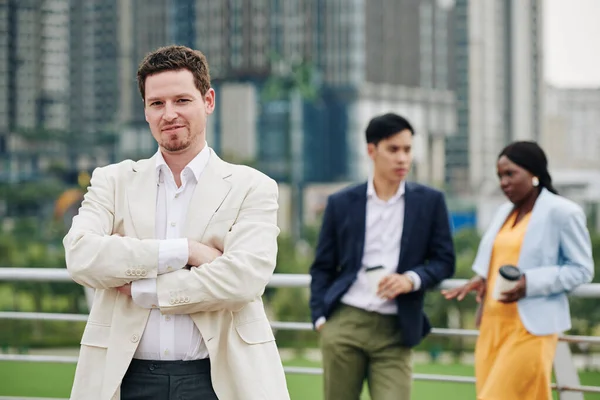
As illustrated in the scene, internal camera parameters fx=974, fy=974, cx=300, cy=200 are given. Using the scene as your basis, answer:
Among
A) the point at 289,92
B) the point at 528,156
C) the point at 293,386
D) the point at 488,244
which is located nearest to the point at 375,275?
the point at 488,244

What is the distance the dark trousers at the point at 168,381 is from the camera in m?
2.06

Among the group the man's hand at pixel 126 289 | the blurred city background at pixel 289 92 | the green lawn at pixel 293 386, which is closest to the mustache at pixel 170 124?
the man's hand at pixel 126 289

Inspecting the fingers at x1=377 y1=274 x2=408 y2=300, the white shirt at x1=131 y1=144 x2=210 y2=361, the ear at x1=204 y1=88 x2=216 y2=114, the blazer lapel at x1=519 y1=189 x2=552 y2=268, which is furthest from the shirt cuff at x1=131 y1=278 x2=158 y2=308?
the blazer lapel at x1=519 y1=189 x2=552 y2=268

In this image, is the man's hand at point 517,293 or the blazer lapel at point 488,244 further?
the blazer lapel at point 488,244

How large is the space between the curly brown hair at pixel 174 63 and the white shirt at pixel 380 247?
1.32 metres

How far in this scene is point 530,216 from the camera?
3.14 metres

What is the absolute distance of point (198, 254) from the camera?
2.09 m

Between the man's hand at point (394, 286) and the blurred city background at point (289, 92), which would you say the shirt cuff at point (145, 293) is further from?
the blurred city background at point (289, 92)

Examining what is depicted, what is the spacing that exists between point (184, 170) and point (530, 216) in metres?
1.41

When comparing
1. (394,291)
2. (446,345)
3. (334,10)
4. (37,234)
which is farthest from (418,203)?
(334,10)

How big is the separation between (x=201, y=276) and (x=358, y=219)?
134 cm

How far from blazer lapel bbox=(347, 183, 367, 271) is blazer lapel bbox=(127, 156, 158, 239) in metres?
1.25

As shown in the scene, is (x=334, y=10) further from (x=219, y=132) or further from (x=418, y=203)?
(x=418, y=203)

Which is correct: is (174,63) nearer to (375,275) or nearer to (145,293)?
(145,293)
